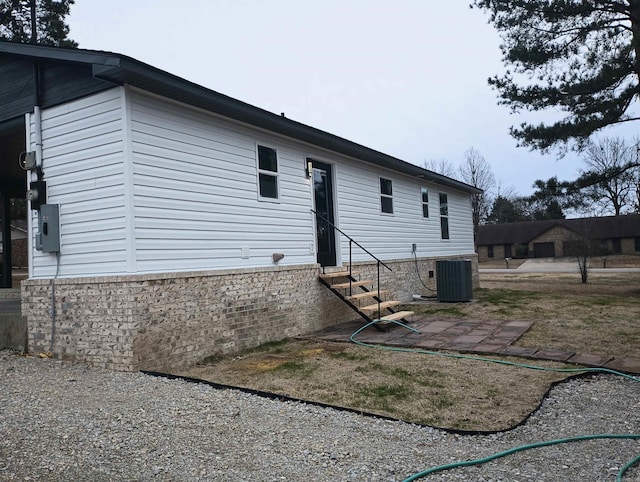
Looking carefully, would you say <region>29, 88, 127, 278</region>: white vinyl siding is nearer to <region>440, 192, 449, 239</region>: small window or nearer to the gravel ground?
the gravel ground

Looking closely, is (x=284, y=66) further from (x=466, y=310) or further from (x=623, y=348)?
(x=623, y=348)

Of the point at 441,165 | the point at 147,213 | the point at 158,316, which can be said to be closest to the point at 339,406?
the point at 158,316

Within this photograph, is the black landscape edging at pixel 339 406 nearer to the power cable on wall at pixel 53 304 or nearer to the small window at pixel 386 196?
the power cable on wall at pixel 53 304

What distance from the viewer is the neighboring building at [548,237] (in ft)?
134

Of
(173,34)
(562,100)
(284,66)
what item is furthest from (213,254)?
(284,66)

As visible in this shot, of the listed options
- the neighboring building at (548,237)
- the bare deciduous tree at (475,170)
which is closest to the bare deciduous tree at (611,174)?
the neighboring building at (548,237)

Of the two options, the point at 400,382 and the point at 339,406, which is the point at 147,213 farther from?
the point at 400,382

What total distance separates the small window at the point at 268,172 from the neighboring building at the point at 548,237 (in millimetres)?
35778

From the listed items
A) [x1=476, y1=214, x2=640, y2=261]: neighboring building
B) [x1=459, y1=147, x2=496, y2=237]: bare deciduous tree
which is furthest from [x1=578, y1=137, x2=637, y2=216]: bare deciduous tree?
[x1=459, y1=147, x2=496, y2=237]: bare deciduous tree

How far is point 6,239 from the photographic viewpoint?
11.3m

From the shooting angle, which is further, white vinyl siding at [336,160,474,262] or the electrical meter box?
white vinyl siding at [336,160,474,262]

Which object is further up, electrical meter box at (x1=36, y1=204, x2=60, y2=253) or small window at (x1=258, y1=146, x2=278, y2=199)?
small window at (x1=258, y1=146, x2=278, y2=199)

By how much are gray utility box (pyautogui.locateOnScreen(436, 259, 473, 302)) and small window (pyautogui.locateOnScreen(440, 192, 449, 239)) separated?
10.8 feet

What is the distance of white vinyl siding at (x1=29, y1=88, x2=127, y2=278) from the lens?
18.8 feet
